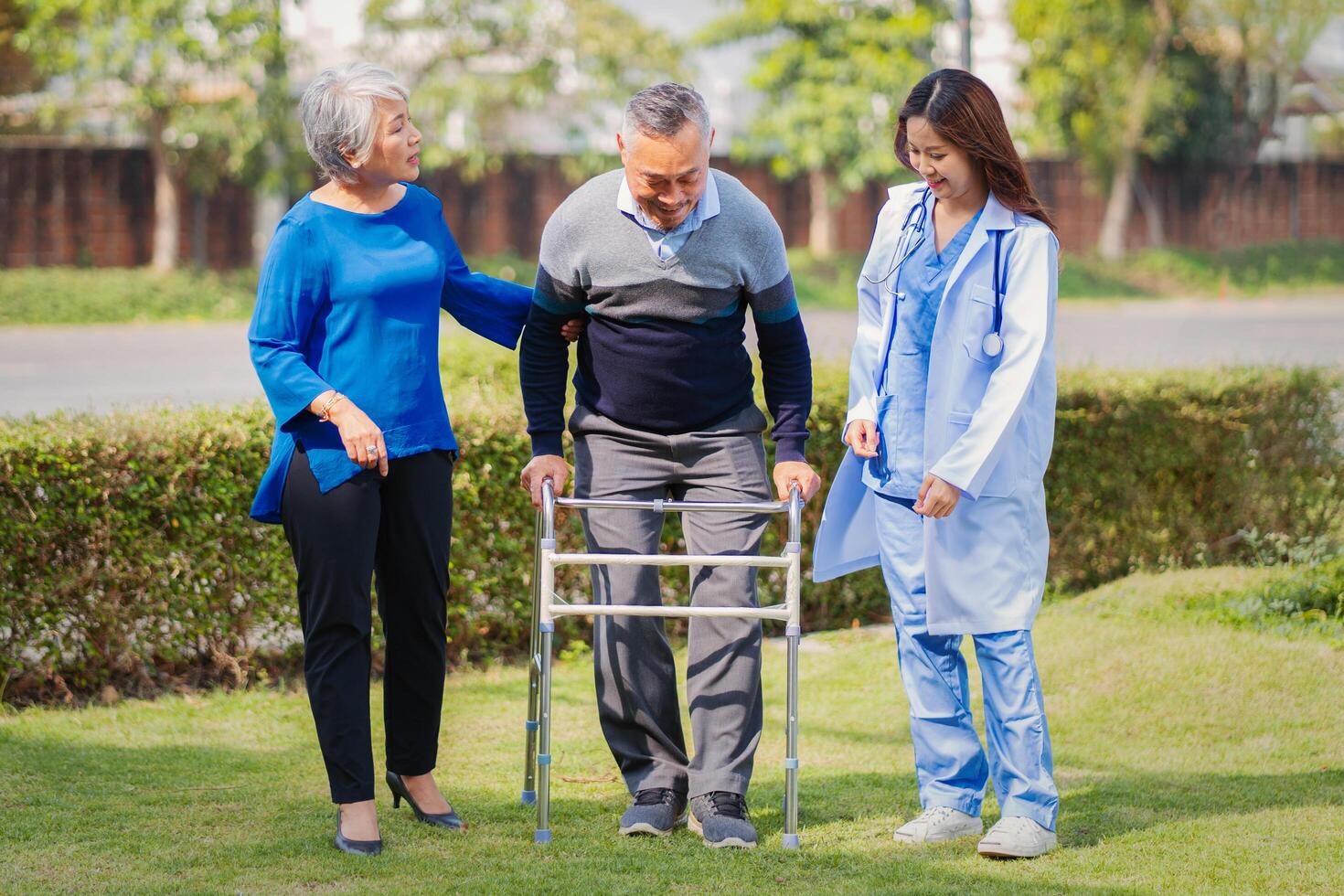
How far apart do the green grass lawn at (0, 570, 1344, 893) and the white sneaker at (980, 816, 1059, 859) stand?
0.03 metres

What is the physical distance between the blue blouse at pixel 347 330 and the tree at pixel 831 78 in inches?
834

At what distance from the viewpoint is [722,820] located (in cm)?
385

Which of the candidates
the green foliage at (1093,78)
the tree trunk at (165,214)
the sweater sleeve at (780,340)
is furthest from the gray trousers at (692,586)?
the green foliage at (1093,78)

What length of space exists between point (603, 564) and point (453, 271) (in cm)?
85

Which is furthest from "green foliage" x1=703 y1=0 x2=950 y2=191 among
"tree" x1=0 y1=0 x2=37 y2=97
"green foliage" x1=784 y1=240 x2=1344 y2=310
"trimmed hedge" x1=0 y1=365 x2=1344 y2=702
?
"trimmed hedge" x1=0 y1=365 x2=1344 y2=702

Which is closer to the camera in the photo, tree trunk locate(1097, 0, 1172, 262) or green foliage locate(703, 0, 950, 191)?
green foliage locate(703, 0, 950, 191)

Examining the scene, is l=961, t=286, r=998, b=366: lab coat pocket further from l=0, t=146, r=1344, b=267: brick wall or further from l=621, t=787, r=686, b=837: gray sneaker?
l=0, t=146, r=1344, b=267: brick wall

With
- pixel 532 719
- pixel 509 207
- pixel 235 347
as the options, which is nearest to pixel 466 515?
pixel 532 719

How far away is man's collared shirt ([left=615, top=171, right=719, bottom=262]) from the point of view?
3777 millimetres

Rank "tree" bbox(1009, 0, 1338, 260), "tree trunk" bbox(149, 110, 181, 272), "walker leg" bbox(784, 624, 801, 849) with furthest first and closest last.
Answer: "tree" bbox(1009, 0, 1338, 260)
"tree trunk" bbox(149, 110, 181, 272)
"walker leg" bbox(784, 624, 801, 849)

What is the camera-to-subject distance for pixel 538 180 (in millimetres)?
24625

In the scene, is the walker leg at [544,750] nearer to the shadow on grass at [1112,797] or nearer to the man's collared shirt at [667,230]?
the shadow on grass at [1112,797]

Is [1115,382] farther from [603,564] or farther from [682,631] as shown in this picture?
[603,564]

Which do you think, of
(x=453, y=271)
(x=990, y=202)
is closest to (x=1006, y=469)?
(x=990, y=202)
